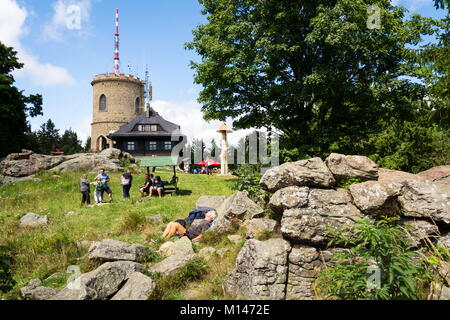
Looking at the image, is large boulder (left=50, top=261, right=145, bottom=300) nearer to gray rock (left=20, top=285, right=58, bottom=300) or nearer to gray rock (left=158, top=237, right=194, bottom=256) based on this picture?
gray rock (left=20, top=285, right=58, bottom=300)

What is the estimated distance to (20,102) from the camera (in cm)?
3603

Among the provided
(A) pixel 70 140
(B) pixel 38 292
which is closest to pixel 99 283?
A: (B) pixel 38 292

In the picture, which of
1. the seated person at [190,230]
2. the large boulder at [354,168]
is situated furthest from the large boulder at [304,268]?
the seated person at [190,230]

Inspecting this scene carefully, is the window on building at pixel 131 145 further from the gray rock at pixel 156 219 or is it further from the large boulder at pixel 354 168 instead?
the large boulder at pixel 354 168

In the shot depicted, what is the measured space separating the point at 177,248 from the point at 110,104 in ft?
176

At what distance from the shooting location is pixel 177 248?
350 inches

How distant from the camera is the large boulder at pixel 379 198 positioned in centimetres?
677

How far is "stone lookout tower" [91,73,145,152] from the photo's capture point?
57375mm

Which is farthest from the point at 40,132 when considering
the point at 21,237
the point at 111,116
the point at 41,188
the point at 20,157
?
the point at 21,237

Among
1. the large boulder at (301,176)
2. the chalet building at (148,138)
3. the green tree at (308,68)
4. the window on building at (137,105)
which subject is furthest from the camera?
the window on building at (137,105)

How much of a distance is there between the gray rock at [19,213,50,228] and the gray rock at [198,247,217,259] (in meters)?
7.41

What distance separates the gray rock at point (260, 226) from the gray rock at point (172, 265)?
1609 mm

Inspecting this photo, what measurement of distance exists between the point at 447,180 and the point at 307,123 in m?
10.6

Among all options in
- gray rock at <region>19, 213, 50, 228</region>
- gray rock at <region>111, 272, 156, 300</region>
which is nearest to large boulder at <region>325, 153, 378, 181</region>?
gray rock at <region>111, 272, 156, 300</region>
